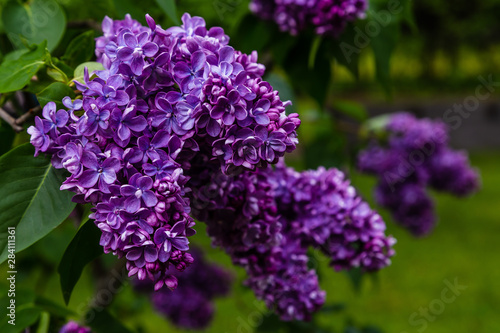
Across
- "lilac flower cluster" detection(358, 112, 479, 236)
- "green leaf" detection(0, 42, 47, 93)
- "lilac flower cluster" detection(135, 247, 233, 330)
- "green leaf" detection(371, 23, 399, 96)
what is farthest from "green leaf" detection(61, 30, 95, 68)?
"lilac flower cluster" detection(358, 112, 479, 236)

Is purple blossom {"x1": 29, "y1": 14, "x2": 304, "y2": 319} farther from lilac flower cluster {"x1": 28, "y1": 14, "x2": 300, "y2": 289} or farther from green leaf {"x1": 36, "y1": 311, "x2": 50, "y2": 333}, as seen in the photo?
green leaf {"x1": 36, "y1": 311, "x2": 50, "y2": 333}

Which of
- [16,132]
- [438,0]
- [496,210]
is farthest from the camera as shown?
[438,0]

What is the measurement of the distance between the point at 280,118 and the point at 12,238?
371 millimetres

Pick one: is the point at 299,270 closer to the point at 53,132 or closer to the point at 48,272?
the point at 53,132

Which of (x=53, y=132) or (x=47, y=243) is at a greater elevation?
(x=53, y=132)

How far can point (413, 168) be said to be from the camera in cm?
252

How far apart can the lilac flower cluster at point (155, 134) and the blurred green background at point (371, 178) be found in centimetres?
26

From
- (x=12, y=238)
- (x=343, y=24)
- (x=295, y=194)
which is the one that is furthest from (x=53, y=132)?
(x=343, y=24)

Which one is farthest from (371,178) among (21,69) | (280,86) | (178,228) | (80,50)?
(178,228)

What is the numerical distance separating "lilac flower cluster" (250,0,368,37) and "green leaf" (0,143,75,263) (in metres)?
0.69

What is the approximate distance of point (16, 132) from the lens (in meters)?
0.90

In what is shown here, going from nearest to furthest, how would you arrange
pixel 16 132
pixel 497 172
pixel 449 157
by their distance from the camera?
pixel 16 132, pixel 449 157, pixel 497 172

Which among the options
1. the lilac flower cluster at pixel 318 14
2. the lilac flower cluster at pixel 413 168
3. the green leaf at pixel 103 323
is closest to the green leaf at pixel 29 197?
the green leaf at pixel 103 323

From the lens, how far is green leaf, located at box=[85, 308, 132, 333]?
1206 mm
